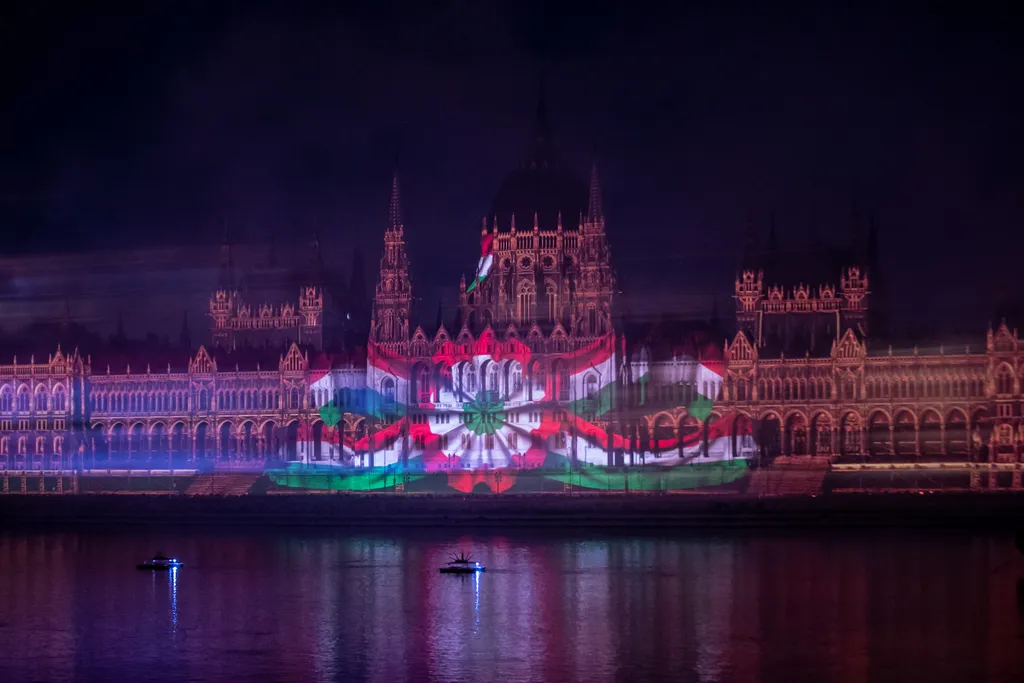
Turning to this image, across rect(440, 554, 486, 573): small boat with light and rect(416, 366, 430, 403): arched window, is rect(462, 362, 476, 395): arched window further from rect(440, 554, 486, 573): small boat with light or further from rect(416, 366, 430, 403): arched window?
rect(440, 554, 486, 573): small boat with light

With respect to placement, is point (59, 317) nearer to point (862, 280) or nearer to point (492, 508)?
point (492, 508)

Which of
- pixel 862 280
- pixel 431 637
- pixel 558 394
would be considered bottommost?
pixel 431 637

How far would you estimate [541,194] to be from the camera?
76.8 meters

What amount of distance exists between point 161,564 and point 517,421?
95.4 ft

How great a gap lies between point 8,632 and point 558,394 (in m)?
39.9

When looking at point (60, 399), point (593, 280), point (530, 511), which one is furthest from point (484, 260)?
point (530, 511)

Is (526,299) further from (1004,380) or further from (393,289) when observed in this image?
(1004,380)

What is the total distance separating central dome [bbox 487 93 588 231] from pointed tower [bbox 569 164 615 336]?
353 centimetres

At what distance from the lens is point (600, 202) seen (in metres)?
72.8

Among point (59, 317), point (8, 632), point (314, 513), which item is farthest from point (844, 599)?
point (59, 317)

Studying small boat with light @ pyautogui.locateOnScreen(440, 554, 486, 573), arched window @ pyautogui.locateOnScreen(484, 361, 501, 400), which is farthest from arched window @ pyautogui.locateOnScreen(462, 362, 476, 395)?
small boat with light @ pyautogui.locateOnScreen(440, 554, 486, 573)

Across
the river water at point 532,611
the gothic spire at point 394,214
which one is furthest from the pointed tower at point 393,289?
the river water at point 532,611

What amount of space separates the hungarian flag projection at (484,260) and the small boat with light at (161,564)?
35662 millimetres

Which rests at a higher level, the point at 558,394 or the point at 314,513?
the point at 558,394
